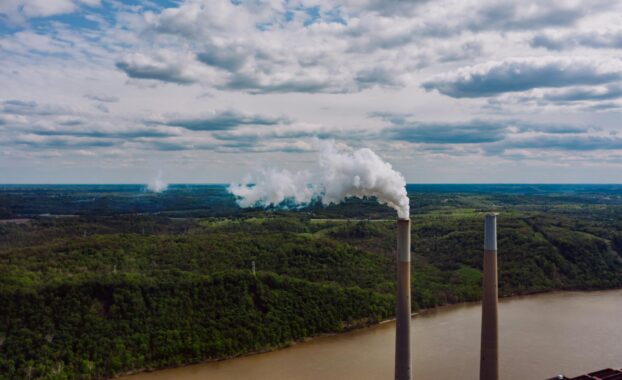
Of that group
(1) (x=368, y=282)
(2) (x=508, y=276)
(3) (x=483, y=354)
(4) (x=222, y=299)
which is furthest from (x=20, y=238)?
(3) (x=483, y=354)

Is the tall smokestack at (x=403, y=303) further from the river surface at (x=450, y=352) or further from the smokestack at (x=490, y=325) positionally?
the river surface at (x=450, y=352)

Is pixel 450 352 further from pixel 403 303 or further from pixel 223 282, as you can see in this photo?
pixel 223 282

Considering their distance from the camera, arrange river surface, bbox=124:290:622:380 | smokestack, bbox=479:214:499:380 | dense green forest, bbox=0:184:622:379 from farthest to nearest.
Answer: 1. dense green forest, bbox=0:184:622:379
2. river surface, bbox=124:290:622:380
3. smokestack, bbox=479:214:499:380

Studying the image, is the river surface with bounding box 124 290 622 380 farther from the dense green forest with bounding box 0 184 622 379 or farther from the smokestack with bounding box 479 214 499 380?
the smokestack with bounding box 479 214 499 380

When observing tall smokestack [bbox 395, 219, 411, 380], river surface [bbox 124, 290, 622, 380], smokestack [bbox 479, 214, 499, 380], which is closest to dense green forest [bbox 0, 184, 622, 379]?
river surface [bbox 124, 290, 622, 380]

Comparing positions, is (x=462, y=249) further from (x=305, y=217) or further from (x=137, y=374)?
(x=137, y=374)

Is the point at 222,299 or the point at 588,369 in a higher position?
the point at 222,299
